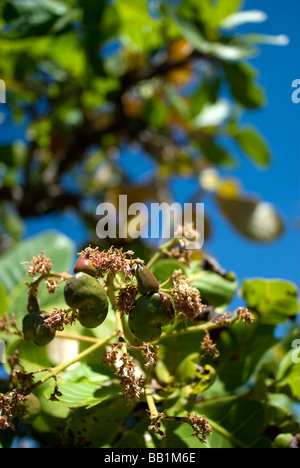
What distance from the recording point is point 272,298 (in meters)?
0.80

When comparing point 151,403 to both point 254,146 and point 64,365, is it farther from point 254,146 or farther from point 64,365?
point 254,146

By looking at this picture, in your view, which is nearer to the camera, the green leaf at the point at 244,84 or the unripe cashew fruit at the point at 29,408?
the unripe cashew fruit at the point at 29,408

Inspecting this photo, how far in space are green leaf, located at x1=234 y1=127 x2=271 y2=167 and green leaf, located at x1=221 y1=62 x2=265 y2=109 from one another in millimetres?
372

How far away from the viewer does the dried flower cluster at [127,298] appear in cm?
54

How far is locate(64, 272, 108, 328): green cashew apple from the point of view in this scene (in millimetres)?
503

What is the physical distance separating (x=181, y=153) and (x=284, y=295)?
154 cm

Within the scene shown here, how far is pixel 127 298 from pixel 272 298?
35 centimetres

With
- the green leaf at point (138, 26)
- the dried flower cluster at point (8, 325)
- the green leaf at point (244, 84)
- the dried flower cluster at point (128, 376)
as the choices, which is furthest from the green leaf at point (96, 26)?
the dried flower cluster at point (128, 376)

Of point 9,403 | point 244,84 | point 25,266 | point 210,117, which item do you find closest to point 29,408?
point 9,403

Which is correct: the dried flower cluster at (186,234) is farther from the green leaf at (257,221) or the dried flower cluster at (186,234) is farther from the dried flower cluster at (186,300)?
the green leaf at (257,221)

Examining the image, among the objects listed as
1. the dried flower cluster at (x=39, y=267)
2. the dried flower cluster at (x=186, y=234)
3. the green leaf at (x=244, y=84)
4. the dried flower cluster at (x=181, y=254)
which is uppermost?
the green leaf at (x=244, y=84)

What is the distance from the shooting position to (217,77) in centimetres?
165

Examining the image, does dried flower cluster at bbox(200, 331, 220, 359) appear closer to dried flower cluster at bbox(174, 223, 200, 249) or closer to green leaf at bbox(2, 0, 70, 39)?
dried flower cluster at bbox(174, 223, 200, 249)
